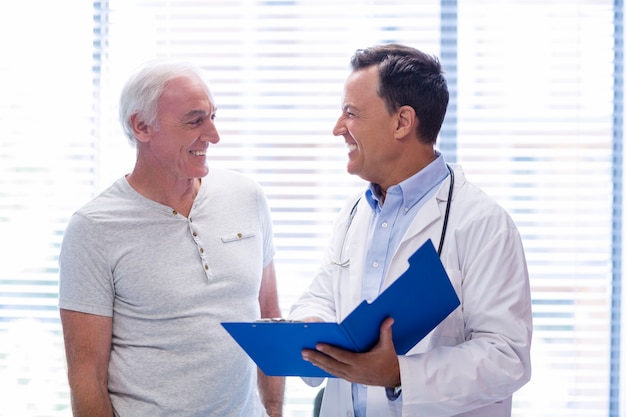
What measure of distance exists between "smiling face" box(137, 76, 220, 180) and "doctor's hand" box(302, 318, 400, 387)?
0.66 metres

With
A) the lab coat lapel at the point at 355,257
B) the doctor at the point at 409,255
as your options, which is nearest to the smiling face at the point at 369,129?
the doctor at the point at 409,255

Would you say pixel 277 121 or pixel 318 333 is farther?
pixel 277 121

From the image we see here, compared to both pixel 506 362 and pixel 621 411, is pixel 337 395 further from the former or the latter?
pixel 621 411

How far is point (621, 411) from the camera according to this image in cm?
258

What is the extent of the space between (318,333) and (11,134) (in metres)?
1.84

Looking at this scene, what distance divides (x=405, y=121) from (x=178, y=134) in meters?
0.61

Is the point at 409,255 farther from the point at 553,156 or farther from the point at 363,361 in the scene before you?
the point at 553,156

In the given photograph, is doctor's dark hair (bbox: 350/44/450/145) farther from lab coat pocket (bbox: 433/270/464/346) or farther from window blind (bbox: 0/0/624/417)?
window blind (bbox: 0/0/624/417)

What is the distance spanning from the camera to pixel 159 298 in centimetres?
176

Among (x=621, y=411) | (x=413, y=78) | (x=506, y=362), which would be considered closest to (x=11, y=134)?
(x=413, y=78)

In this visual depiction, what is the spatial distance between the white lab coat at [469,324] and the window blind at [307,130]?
98 cm

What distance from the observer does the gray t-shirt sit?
5.71 ft

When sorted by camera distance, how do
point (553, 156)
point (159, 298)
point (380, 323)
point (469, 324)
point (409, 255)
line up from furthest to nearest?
point (553, 156), point (159, 298), point (409, 255), point (469, 324), point (380, 323)

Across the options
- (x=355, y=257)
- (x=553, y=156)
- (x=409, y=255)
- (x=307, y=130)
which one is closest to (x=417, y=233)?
(x=409, y=255)
